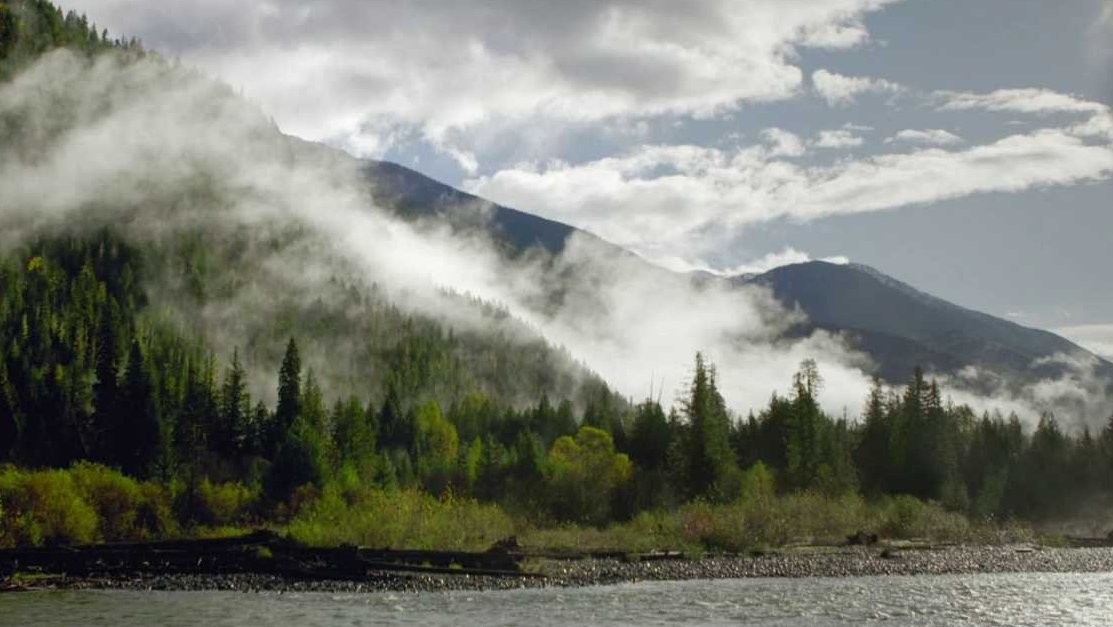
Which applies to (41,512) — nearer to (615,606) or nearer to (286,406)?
(615,606)

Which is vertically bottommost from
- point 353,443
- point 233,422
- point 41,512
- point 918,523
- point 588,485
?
point 41,512

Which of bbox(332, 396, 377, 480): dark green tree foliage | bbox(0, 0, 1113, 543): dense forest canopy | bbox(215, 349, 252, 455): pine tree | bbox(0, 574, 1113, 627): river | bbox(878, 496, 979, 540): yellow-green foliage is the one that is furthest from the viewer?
bbox(332, 396, 377, 480): dark green tree foliage

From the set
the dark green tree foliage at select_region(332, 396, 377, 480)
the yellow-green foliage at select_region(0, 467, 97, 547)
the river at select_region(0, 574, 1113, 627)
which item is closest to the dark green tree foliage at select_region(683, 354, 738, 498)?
the dark green tree foliage at select_region(332, 396, 377, 480)

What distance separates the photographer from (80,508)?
220ft

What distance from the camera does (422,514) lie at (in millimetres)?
63219

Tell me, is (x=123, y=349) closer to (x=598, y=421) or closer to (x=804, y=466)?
(x=598, y=421)

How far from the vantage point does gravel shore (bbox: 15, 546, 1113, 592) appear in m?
49.4

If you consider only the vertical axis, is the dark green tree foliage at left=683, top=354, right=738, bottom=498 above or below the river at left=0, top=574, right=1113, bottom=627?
above

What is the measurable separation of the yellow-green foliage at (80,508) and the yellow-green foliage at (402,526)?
47.1 feet

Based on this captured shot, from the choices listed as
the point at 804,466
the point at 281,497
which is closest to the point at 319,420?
the point at 281,497

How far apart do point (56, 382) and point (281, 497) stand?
50.5m

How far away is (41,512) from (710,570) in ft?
138

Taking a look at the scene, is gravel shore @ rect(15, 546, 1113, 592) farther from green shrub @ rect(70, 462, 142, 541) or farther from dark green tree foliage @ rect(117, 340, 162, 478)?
dark green tree foliage @ rect(117, 340, 162, 478)

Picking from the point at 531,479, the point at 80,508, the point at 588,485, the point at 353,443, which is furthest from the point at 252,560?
the point at 353,443
